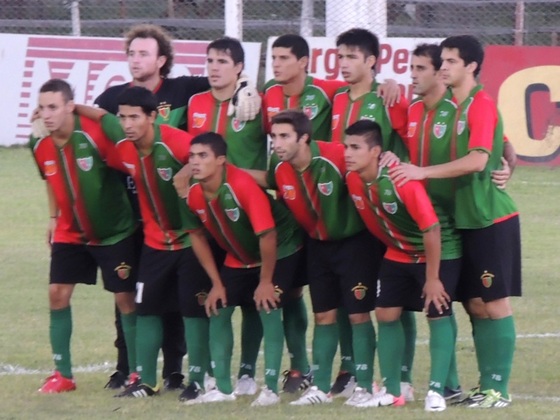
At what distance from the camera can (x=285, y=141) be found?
19.7 feet

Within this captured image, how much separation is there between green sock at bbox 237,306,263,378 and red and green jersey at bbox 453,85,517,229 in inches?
49.3

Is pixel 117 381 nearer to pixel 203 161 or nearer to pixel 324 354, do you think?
Answer: pixel 324 354

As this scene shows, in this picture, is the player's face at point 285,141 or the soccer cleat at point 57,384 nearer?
the player's face at point 285,141

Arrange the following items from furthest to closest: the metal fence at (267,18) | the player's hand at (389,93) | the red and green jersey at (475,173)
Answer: the metal fence at (267,18) < the player's hand at (389,93) < the red and green jersey at (475,173)

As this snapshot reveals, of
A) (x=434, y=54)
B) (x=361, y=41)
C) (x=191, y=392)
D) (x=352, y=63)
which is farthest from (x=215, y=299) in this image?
(x=434, y=54)

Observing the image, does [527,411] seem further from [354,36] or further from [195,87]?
[195,87]

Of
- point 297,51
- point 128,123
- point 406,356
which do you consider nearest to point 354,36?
point 297,51

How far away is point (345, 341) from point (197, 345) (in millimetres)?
805

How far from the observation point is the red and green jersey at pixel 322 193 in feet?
20.1

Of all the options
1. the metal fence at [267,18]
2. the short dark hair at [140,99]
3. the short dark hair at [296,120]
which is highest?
the metal fence at [267,18]

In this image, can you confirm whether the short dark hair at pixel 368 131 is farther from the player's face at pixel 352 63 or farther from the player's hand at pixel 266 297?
the player's hand at pixel 266 297

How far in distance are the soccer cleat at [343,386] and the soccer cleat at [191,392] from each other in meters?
0.69

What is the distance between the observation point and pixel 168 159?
20.7ft

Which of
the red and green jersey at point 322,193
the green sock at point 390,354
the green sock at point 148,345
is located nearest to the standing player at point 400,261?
the green sock at point 390,354
